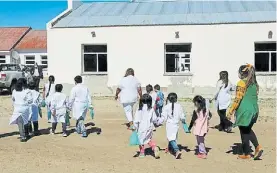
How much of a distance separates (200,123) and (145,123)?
3.17 feet

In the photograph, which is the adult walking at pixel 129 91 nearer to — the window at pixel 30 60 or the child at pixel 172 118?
the child at pixel 172 118

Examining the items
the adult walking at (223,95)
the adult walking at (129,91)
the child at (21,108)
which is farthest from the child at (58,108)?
the adult walking at (223,95)

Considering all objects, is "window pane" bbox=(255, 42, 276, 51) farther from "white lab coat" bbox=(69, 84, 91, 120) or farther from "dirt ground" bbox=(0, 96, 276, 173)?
"white lab coat" bbox=(69, 84, 91, 120)

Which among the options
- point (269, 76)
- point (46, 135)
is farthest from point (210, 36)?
point (46, 135)

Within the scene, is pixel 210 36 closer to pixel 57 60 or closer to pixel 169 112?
pixel 57 60

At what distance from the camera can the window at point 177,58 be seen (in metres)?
19.9

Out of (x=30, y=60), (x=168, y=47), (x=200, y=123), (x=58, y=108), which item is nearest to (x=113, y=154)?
(x=200, y=123)

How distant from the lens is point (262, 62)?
19625 mm

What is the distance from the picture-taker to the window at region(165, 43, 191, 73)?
1986 centimetres

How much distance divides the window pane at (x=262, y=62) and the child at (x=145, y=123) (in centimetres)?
1332

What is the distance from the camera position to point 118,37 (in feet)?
65.6

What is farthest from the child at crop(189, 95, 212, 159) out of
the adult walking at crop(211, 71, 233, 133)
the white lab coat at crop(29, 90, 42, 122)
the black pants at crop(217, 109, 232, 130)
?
the white lab coat at crop(29, 90, 42, 122)

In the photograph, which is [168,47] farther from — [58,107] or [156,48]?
[58,107]

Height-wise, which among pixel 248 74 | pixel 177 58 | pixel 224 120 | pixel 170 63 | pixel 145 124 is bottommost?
pixel 224 120
